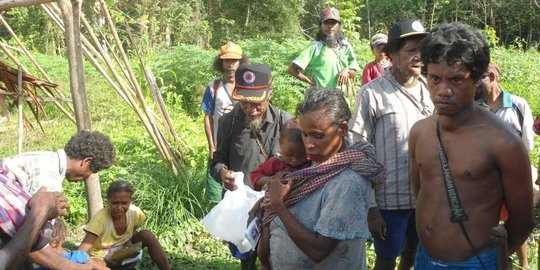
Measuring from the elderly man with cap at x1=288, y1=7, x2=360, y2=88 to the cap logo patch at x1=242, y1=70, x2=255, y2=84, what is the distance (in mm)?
2688

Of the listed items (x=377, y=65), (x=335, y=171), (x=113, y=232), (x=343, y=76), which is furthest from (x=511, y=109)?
(x=113, y=232)

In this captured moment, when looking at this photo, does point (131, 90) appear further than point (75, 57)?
Yes

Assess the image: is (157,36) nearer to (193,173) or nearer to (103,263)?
(193,173)

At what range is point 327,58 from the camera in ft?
21.0

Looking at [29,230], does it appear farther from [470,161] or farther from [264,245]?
[470,161]

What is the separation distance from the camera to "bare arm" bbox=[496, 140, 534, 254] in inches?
86.0

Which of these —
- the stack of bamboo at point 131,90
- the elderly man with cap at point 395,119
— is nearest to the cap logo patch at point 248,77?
the elderly man with cap at point 395,119

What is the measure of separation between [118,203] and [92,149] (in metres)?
0.85

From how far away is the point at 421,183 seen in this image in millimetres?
2572

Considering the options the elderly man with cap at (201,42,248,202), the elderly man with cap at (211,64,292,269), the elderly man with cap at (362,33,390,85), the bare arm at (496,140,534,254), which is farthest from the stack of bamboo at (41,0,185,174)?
the bare arm at (496,140,534,254)

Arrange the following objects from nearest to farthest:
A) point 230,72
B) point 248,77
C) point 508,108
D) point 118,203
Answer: point 248,77, point 508,108, point 118,203, point 230,72

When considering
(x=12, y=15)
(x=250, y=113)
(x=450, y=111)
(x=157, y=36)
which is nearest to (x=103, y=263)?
(x=250, y=113)

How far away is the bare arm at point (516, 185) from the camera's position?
7.16 feet

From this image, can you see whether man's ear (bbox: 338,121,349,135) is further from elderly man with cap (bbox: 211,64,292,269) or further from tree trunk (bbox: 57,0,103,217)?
tree trunk (bbox: 57,0,103,217)
